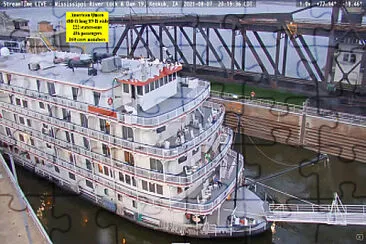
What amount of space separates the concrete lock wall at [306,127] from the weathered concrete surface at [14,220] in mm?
13568

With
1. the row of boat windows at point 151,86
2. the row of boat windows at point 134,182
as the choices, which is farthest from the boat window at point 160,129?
the row of boat windows at point 134,182

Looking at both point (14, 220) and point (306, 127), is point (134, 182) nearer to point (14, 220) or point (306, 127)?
point (14, 220)

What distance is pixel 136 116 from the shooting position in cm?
1359

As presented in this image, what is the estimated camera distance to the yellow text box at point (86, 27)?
10.9 meters

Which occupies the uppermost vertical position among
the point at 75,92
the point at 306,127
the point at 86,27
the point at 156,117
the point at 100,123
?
the point at 86,27

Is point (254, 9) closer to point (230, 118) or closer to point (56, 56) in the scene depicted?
point (230, 118)

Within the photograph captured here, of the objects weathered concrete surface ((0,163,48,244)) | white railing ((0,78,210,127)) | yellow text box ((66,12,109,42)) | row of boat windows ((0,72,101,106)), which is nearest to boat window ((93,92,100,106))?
row of boat windows ((0,72,101,106))

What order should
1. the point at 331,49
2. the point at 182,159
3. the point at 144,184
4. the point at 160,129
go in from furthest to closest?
the point at 331,49
the point at 144,184
the point at 182,159
the point at 160,129

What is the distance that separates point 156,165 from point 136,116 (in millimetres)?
2102

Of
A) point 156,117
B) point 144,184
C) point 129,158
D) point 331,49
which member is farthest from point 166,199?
point 331,49

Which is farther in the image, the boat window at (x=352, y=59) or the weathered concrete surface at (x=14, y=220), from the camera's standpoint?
the boat window at (x=352, y=59)

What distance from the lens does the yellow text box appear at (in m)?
10.9

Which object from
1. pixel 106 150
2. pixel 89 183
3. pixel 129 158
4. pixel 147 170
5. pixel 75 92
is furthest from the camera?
pixel 89 183

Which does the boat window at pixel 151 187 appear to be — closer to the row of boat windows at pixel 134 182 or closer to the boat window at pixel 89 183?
the row of boat windows at pixel 134 182
